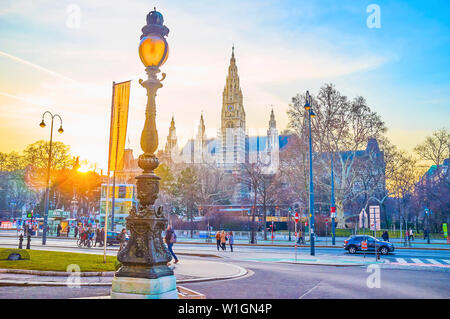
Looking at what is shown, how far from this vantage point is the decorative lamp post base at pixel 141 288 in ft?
21.6

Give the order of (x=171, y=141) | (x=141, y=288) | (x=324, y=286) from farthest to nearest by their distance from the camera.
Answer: (x=171, y=141)
(x=324, y=286)
(x=141, y=288)

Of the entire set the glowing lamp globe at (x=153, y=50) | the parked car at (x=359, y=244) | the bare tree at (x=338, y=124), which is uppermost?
the bare tree at (x=338, y=124)

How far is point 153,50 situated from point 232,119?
484ft

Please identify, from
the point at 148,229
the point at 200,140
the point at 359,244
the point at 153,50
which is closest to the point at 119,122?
the point at 153,50

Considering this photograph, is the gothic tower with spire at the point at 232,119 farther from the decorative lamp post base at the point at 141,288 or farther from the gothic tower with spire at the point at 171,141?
the decorative lamp post base at the point at 141,288

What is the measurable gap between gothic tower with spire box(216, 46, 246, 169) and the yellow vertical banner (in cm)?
12763

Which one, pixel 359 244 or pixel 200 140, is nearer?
pixel 359 244

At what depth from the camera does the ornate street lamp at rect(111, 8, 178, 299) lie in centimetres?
670

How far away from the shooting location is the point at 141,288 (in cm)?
662

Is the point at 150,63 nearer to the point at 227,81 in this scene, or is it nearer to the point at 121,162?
the point at 121,162

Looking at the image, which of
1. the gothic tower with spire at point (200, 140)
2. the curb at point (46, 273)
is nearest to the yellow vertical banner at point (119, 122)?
the curb at point (46, 273)

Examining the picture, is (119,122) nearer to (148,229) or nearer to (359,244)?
(148,229)
